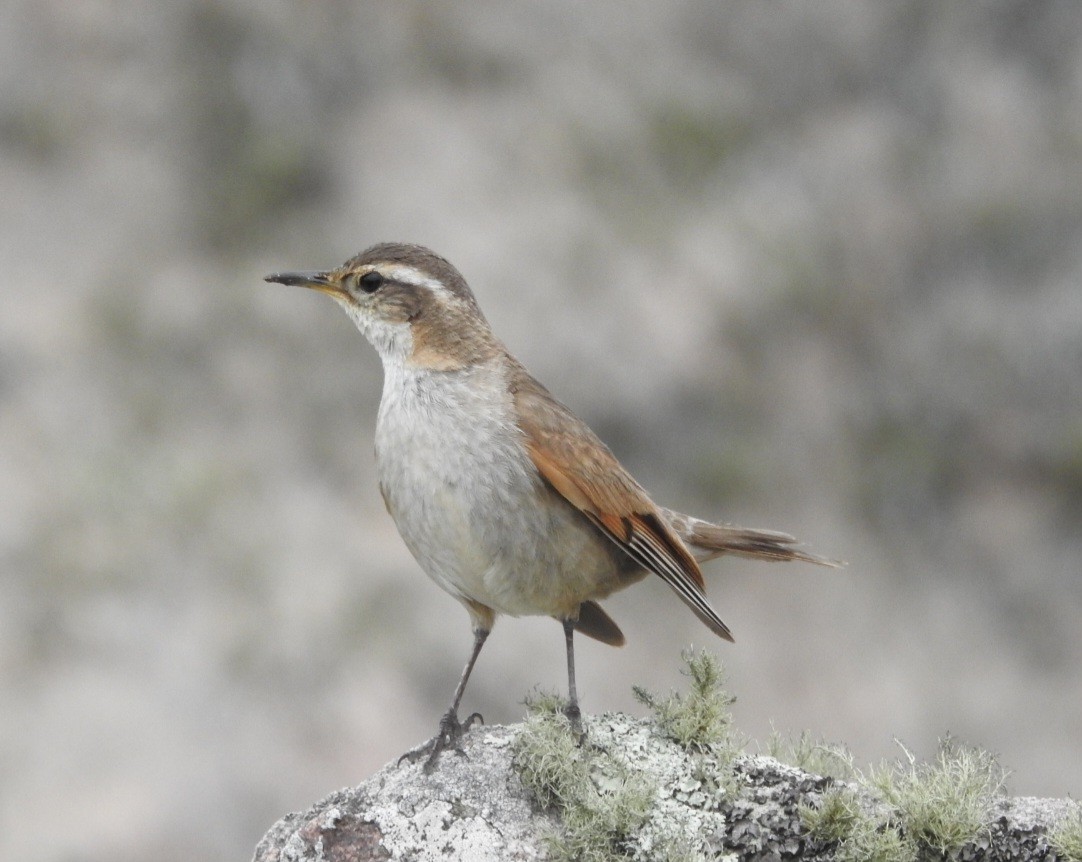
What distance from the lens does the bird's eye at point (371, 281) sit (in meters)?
4.77

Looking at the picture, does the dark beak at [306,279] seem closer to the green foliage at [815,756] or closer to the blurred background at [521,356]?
the green foliage at [815,756]

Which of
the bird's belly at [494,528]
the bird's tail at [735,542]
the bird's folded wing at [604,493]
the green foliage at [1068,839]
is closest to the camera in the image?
the green foliage at [1068,839]

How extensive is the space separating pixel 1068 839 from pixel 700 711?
1.15 metres

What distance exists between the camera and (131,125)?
1077 cm

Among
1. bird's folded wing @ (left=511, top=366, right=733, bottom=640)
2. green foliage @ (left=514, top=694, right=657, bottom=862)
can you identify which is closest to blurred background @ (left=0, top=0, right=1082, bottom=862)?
bird's folded wing @ (left=511, top=366, right=733, bottom=640)

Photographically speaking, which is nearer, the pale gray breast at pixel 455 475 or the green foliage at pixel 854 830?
the green foliage at pixel 854 830

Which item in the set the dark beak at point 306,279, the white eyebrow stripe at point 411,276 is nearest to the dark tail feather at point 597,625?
the white eyebrow stripe at point 411,276

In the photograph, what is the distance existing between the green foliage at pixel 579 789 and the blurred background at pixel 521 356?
3971mm

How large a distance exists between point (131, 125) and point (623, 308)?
4.30 metres

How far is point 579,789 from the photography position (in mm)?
3992

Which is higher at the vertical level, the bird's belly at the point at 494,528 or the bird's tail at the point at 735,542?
the bird's tail at the point at 735,542

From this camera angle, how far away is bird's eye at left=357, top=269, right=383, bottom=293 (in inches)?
188

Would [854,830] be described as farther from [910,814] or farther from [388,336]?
[388,336]

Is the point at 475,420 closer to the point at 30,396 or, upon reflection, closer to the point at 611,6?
the point at 30,396
